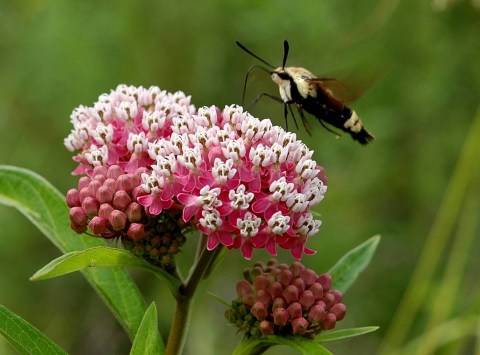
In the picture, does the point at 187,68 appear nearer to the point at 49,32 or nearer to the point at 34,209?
the point at 49,32

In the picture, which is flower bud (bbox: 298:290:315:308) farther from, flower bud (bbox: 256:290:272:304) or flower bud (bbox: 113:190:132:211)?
flower bud (bbox: 113:190:132:211)

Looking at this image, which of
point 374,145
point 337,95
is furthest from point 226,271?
point 337,95

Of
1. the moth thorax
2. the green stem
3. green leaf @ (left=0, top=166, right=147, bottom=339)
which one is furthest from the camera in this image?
the green stem

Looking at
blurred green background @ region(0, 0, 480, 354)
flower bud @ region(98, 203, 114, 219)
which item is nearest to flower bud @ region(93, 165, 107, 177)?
flower bud @ region(98, 203, 114, 219)

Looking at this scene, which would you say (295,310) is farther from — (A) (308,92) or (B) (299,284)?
(A) (308,92)

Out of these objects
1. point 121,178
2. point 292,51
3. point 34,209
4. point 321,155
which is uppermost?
point 292,51

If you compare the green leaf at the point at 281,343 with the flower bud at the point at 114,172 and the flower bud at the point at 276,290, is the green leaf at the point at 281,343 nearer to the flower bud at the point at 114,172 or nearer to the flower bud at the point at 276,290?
the flower bud at the point at 276,290

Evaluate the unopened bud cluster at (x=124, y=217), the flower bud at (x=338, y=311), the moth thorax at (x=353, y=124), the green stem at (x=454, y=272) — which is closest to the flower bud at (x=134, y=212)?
the unopened bud cluster at (x=124, y=217)
